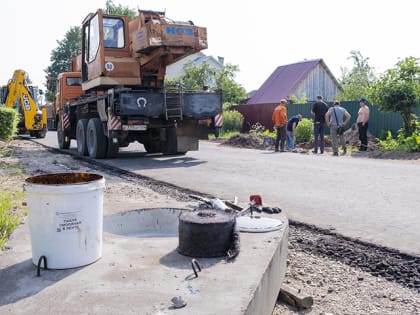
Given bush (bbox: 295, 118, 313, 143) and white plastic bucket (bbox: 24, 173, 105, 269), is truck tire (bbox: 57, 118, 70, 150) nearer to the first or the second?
bush (bbox: 295, 118, 313, 143)

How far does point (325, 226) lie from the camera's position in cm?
517

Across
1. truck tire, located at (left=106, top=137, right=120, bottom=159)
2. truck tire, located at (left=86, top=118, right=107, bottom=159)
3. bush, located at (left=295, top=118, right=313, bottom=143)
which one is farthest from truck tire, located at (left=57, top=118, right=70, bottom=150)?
bush, located at (left=295, top=118, right=313, bottom=143)

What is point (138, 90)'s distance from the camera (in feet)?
37.9

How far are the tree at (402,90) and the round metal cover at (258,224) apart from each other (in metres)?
12.9

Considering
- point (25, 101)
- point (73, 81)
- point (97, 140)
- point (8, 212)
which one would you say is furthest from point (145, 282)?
point (25, 101)

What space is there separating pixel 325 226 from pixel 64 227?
3185 mm

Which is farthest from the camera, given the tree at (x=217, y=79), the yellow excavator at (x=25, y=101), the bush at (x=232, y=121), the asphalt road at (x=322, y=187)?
the tree at (x=217, y=79)

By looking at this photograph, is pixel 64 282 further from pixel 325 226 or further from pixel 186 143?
pixel 186 143

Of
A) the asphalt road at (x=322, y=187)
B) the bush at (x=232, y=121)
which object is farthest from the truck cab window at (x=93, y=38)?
the bush at (x=232, y=121)

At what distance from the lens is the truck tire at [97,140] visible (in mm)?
12562

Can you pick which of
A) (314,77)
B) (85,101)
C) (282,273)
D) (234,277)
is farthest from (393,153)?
(314,77)

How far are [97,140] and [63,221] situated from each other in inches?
390

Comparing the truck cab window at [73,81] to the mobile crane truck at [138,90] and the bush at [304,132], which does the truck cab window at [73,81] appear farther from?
the bush at [304,132]

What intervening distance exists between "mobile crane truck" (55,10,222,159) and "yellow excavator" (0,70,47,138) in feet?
36.5
